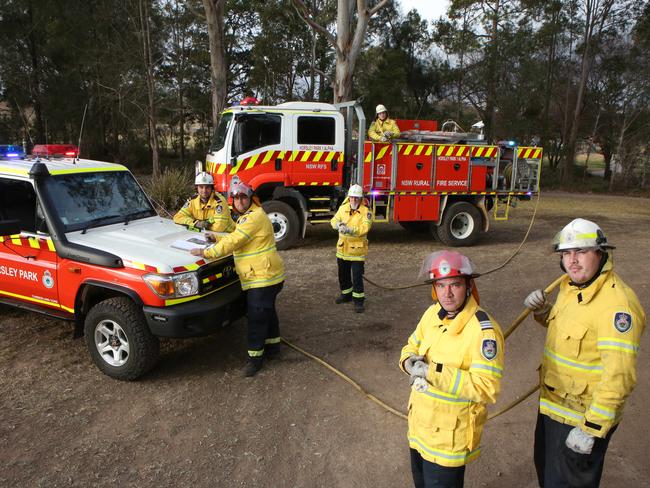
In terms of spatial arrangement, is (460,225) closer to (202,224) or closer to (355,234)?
(355,234)

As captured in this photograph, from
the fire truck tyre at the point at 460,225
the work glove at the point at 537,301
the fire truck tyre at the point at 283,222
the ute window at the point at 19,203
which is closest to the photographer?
the work glove at the point at 537,301

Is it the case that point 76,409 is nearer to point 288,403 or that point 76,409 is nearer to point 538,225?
point 288,403

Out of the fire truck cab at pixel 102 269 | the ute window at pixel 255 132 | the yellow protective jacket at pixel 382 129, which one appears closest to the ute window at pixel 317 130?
the ute window at pixel 255 132

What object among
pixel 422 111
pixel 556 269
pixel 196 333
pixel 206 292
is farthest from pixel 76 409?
pixel 422 111

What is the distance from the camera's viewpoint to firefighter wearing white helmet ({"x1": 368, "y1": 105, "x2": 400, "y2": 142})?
31.6 ft

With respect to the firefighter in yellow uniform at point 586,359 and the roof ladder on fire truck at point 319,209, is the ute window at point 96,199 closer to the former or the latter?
the firefighter in yellow uniform at point 586,359

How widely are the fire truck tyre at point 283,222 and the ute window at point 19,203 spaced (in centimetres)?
478

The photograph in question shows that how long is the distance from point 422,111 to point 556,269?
21.4 metres

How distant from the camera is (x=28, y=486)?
118 inches

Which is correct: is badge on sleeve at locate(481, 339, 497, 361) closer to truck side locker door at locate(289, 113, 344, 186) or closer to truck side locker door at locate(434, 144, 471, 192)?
truck side locker door at locate(289, 113, 344, 186)

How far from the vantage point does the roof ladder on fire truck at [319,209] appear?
955 cm

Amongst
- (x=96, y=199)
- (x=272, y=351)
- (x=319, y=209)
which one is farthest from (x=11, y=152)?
(x=319, y=209)

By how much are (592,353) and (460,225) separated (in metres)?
8.66

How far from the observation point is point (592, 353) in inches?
88.4
